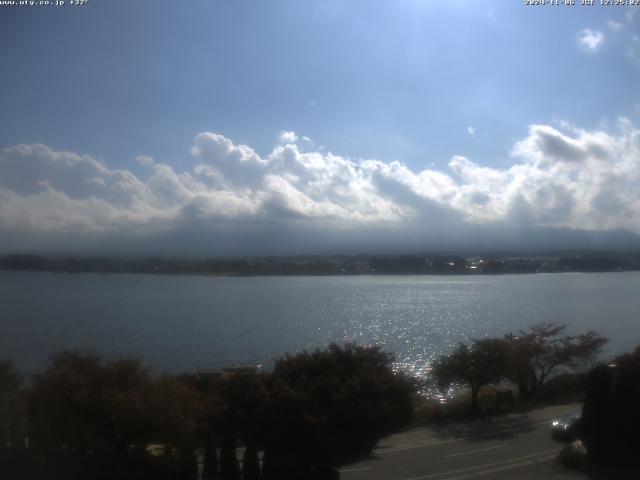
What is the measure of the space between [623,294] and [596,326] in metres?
20.4

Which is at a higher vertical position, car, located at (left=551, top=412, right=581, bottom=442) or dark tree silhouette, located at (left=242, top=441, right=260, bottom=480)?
dark tree silhouette, located at (left=242, top=441, right=260, bottom=480)

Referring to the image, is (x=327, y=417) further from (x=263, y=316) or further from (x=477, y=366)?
(x=263, y=316)

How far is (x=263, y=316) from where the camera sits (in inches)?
1962

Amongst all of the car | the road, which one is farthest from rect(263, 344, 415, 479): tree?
the car

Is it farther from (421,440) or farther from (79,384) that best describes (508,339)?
(79,384)

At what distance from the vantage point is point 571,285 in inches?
2813

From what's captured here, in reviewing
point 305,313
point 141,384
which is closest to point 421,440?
point 141,384

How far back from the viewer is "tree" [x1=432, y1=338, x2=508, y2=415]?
2416cm

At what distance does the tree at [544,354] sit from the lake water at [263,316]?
579cm

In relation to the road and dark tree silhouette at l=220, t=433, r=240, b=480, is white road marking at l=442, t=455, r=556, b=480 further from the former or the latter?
dark tree silhouette at l=220, t=433, r=240, b=480

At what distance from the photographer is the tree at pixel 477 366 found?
79.3ft

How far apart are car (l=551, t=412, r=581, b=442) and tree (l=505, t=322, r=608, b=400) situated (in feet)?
32.1

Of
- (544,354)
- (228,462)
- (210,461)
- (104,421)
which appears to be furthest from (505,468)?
(544,354)

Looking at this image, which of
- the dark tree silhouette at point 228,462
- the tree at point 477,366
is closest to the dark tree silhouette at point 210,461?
the dark tree silhouette at point 228,462
